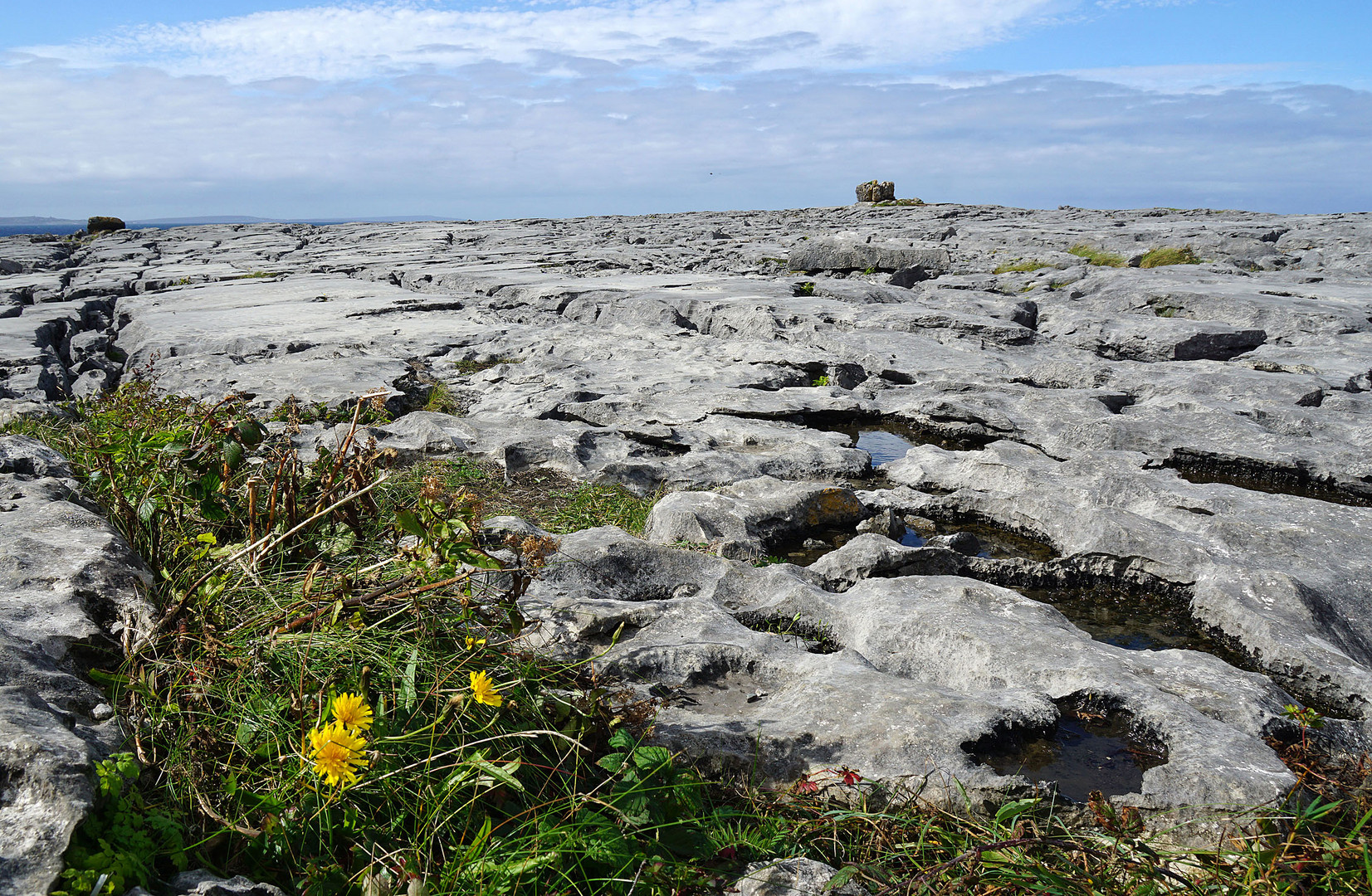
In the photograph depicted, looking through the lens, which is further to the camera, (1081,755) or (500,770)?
(1081,755)

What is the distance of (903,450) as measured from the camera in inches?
230

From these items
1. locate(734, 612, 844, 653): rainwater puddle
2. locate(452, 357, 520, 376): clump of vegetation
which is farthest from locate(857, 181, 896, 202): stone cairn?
locate(734, 612, 844, 653): rainwater puddle

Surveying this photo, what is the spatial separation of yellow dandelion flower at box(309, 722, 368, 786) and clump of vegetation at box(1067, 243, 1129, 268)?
12.7 metres

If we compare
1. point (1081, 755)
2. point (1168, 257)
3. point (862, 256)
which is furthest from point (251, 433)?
point (1168, 257)

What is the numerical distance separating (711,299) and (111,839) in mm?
8375

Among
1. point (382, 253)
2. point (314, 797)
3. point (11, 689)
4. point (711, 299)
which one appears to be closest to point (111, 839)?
point (314, 797)

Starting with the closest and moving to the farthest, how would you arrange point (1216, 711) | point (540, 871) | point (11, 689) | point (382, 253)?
point (540, 871) < point (11, 689) < point (1216, 711) < point (382, 253)

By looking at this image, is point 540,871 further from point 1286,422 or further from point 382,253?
point 382,253

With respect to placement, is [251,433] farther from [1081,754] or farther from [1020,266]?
[1020,266]

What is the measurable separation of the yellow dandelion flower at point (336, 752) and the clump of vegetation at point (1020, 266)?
1201 centimetres

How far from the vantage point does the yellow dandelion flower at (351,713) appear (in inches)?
67.8

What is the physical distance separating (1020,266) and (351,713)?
12720mm

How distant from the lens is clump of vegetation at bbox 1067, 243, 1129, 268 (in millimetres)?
12570

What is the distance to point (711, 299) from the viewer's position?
952 centimetres
